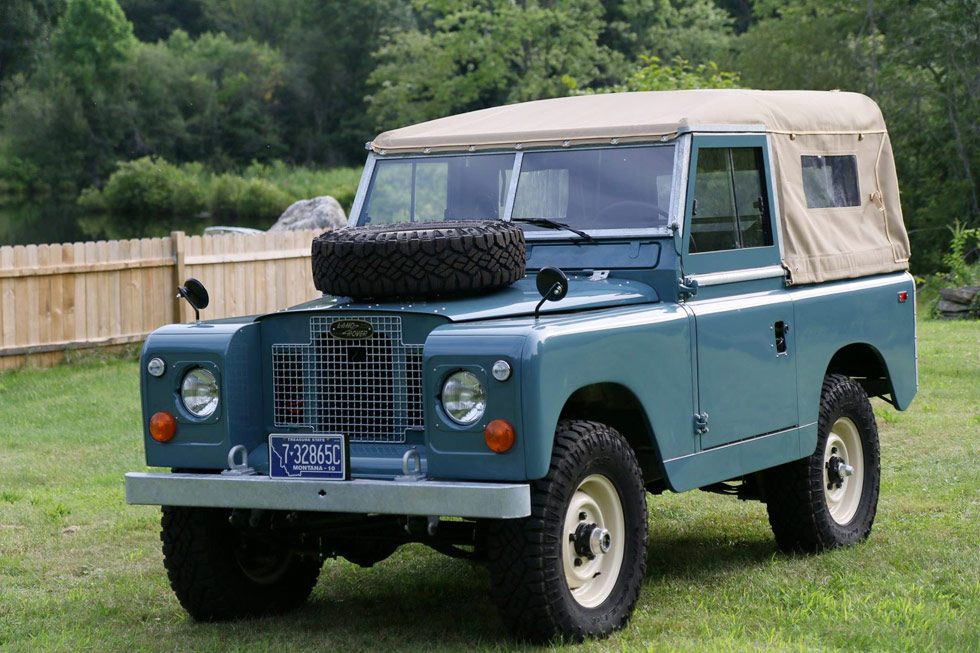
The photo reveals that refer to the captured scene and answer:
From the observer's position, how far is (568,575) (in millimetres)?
5219

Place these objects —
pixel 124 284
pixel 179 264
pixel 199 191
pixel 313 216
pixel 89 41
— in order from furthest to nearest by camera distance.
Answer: pixel 89 41 → pixel 199 191 → pixel 313 216 → pixel 179 264 → pixel 124 284

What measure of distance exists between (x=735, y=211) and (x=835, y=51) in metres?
29.9

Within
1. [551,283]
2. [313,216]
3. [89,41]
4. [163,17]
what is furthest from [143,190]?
[551,283]

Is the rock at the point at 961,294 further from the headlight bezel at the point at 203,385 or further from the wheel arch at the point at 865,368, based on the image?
the headlight bezel at the point at 203,385

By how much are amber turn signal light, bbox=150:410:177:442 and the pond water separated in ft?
123

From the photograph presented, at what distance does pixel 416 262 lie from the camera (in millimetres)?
5465

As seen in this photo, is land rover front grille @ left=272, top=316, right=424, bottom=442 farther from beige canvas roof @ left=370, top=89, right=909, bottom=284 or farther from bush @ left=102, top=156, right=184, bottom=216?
bush @ left=102, top=156, right=184, bottom=216

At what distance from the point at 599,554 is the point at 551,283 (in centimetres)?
115

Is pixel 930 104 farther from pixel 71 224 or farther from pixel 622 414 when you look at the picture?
pixel 71 224

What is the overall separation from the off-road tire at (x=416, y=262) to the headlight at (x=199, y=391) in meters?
0.65

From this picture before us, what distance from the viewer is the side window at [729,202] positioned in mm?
6324

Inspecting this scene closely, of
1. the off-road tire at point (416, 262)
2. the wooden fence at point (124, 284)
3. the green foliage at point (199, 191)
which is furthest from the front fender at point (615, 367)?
the green foliage at point (199, 191)

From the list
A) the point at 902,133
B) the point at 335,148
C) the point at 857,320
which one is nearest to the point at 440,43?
the point at 902,133

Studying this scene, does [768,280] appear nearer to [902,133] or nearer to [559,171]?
[559,171]
